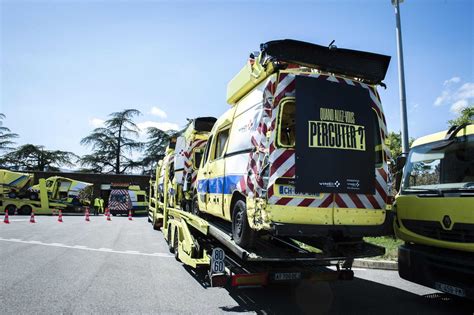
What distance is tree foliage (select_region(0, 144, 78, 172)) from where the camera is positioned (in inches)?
1656

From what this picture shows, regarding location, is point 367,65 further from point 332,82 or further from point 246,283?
point 246,283

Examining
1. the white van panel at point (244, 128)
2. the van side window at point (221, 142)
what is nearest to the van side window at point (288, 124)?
the white van panel at point (244, 128)

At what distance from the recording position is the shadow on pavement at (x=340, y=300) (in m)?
5.10

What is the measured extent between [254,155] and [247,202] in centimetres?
66

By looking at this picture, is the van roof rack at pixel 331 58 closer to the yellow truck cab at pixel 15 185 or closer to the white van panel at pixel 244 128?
the white van panel at pixel 244 128

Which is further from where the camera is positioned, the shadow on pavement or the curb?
the curb

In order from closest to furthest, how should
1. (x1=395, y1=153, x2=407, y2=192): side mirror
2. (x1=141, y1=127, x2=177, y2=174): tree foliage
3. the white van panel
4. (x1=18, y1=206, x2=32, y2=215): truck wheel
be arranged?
the white van panel
(x1=395, y1=153, x2=407, y2=192): side mirror
(x1=18, y1=206, x2=32, y2=215): truck wheel
(x1=141, y1=127, x2=177, y2=174): tree foliage

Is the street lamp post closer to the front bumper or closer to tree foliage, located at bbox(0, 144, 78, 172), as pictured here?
the front bumper

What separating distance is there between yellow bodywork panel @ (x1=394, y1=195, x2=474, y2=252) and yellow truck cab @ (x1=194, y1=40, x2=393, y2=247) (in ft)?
2.09

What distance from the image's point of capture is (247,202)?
4.80 metres

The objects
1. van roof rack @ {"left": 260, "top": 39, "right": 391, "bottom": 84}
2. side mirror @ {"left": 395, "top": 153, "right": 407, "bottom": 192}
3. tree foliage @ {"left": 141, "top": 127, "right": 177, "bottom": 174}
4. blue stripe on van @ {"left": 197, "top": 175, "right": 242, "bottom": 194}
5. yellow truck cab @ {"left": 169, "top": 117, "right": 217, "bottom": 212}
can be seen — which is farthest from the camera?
tree foliage @ {"left": 141, "top": 127, "right": 177, "bottom": 174}

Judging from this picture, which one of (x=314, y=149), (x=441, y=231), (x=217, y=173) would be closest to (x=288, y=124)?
(x=314, y=149)

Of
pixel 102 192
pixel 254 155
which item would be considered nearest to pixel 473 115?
pixel 254 155

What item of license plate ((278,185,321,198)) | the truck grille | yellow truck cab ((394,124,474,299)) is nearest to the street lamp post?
yellow truck cab ((394,124,474,299))
